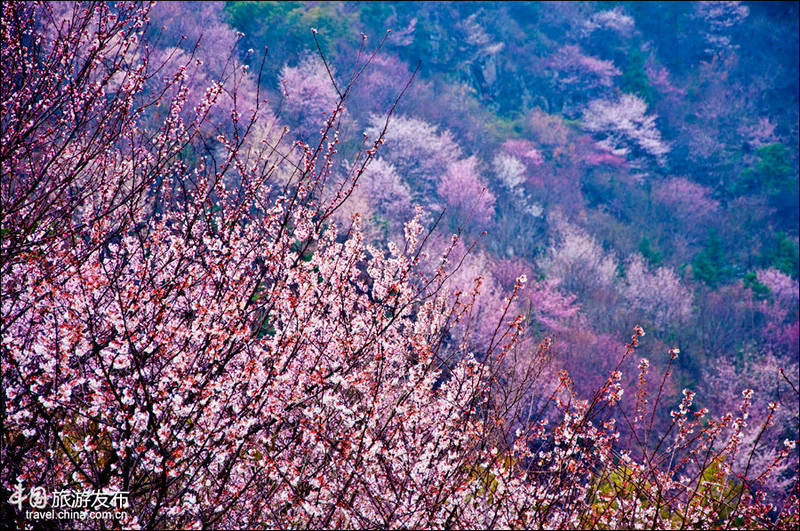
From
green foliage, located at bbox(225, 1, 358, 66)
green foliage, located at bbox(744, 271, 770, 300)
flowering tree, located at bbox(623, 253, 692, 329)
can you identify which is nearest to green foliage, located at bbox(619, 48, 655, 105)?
green foliage, located at bbox(744, 271, 770, 300)

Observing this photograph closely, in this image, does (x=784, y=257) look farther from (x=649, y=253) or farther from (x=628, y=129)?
(x=628, y=129)

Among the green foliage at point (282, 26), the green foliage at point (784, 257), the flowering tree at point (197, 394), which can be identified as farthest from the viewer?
the green foliage at point (784, 257)

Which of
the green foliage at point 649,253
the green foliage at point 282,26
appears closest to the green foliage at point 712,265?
the green foliage at point 649,253

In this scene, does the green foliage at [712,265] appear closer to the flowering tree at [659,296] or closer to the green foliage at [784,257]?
the green foliage at [784,257]

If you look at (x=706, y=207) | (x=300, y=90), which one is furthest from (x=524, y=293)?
(x=706, y=207)

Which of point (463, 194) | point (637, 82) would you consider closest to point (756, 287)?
point (463, 194)

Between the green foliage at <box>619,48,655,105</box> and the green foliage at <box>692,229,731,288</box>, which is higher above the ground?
the green foliage at <box>619,48,655,105</box>

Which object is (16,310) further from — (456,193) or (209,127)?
(456,193)

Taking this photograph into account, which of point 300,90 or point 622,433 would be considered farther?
point 300,90

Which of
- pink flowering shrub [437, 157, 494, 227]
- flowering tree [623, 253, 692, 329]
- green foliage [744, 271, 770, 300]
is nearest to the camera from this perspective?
flowering tree [623, 253, 692, 329]

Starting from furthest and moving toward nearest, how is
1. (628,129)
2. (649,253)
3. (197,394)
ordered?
(628,129)
(649,253)
(197,394)

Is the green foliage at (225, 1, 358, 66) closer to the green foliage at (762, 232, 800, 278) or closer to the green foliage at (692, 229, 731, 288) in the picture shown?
the green foliage at (692, 229, 731, 288)
